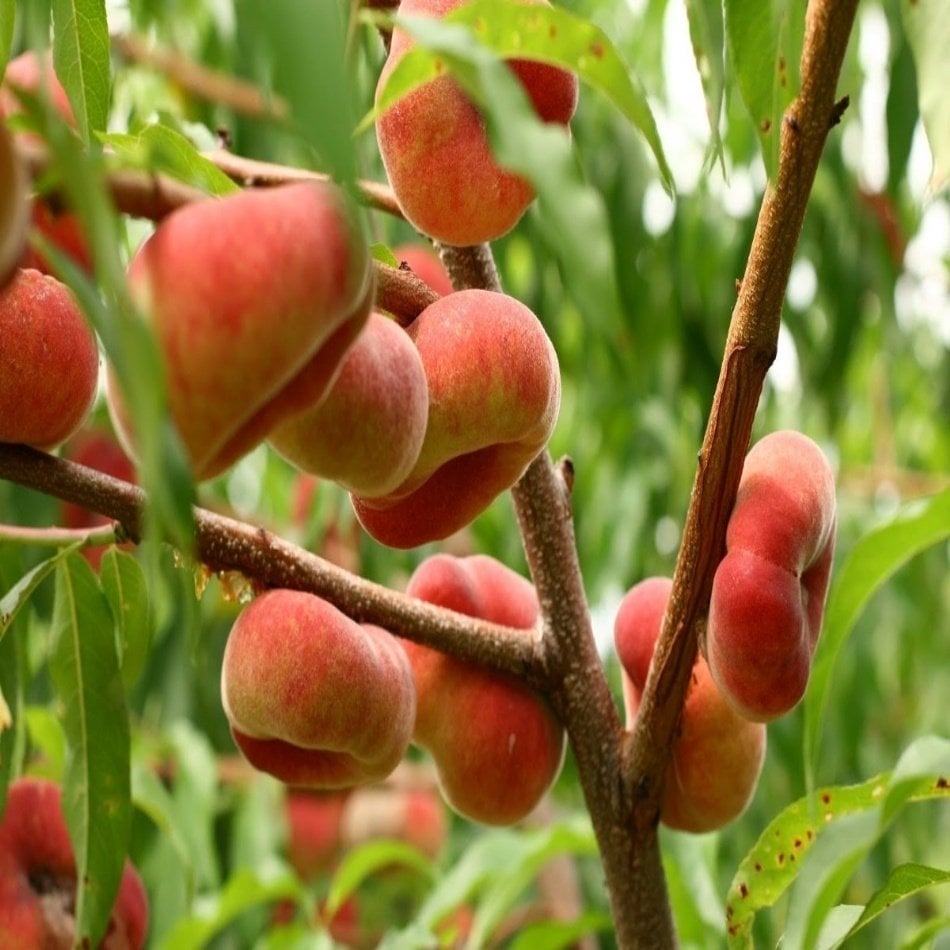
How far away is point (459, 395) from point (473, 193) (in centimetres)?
9

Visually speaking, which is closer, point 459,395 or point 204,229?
point 204,229

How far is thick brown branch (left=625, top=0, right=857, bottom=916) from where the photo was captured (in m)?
0.53

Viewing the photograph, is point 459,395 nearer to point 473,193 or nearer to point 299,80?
point 473,193

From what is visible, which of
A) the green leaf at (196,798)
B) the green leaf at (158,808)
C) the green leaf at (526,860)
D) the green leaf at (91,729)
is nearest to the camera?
the green leaf at (91,729)

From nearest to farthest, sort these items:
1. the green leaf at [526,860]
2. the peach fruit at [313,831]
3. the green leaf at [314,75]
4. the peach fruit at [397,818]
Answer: the green leaf at [314,75] < the green leaf at [526,860] < the peach fruit at [313,831] < the peach fruit at [397,818]

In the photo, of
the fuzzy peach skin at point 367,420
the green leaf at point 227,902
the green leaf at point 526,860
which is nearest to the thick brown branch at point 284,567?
the fuzzy peach skin at point 367,420

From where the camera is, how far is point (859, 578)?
550 millimetres

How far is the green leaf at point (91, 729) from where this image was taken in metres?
0.68

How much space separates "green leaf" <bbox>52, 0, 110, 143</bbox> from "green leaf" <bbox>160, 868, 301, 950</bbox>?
65 cm

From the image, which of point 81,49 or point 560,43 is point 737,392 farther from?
point 81,49

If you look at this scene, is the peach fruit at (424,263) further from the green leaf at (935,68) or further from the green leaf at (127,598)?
the green leaf at (935,68)

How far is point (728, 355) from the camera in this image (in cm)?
58

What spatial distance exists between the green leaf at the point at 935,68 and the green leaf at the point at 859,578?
0.12 meters

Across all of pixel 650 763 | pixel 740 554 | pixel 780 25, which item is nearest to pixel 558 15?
pixel 780 25
